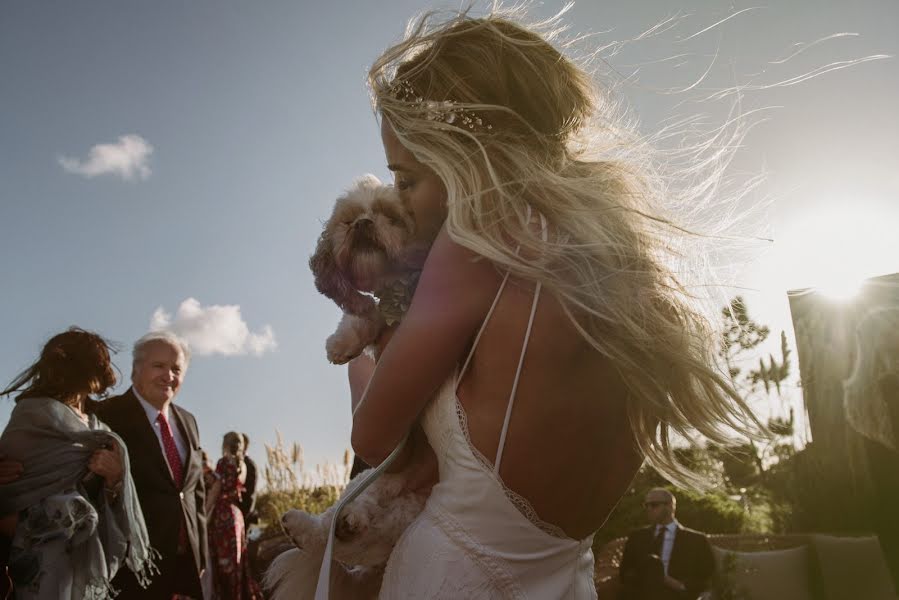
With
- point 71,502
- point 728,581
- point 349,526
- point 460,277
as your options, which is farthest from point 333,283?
point 728,581

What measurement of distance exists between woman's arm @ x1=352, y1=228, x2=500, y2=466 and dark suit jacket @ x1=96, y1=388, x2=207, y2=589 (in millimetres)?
4524

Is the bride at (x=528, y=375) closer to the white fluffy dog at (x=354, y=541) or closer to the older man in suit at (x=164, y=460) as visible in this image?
the white fluffy dog at (x=354, y=541)

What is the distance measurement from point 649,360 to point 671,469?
41 centimetres

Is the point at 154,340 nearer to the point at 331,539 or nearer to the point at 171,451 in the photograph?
the point at 171,451

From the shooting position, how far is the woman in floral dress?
7426 millimetres

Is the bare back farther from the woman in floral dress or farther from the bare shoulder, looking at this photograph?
the woman in floral dress

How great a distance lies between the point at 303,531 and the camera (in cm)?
198

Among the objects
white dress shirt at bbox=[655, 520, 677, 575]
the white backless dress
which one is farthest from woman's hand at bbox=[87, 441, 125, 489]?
white dress shirt at bbox=[655, 520, 677, 575]

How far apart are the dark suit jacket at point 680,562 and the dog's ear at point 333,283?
5.97 m

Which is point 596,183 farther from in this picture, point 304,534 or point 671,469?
point 304,534

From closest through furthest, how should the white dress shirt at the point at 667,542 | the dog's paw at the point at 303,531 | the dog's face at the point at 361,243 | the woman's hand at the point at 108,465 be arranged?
the dog's paw at the point at 303,531
the dog's face at the point at 361,243
the woman's hand at the point at 108,465
the white dress shirt at the point at 667,542

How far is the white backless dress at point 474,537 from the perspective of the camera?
142cm

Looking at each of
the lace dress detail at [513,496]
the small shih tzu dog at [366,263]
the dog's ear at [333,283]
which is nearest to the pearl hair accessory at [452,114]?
the small shih tzu dog at [366,263]

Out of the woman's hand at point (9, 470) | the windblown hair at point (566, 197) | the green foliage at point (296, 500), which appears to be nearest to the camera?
the windblown hair at point (566, 197)
